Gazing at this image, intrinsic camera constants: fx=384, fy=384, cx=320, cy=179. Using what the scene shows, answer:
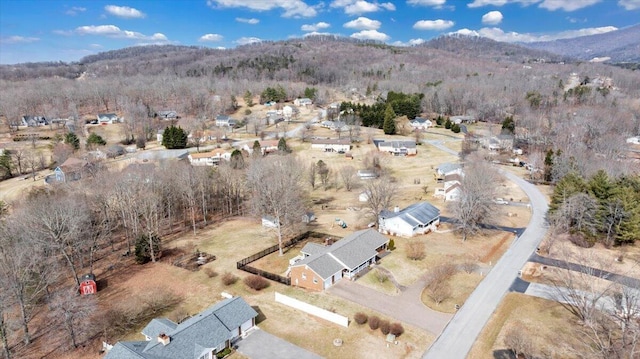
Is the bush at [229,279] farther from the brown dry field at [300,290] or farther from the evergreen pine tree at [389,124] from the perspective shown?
the evergreen pine tree at [389,124]

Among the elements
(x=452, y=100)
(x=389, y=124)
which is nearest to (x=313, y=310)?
(x=389, y=124)

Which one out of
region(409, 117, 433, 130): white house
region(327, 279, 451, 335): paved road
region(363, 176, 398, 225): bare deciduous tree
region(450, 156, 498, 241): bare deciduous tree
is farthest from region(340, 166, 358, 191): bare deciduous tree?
region(409, 117, 433, 130): white house

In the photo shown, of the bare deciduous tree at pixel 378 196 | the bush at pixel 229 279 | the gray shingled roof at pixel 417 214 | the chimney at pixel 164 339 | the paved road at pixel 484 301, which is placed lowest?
the bush at pixel 229 279

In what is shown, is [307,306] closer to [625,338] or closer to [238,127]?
[625,338]

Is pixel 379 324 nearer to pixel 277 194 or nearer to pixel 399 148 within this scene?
pixel 277 194

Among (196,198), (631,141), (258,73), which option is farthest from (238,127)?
(631,141)

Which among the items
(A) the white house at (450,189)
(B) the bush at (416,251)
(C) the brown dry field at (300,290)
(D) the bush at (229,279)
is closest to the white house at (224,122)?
(C) the brown dry field at (300,290)

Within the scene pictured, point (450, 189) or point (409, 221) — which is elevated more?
point (450, 189)
